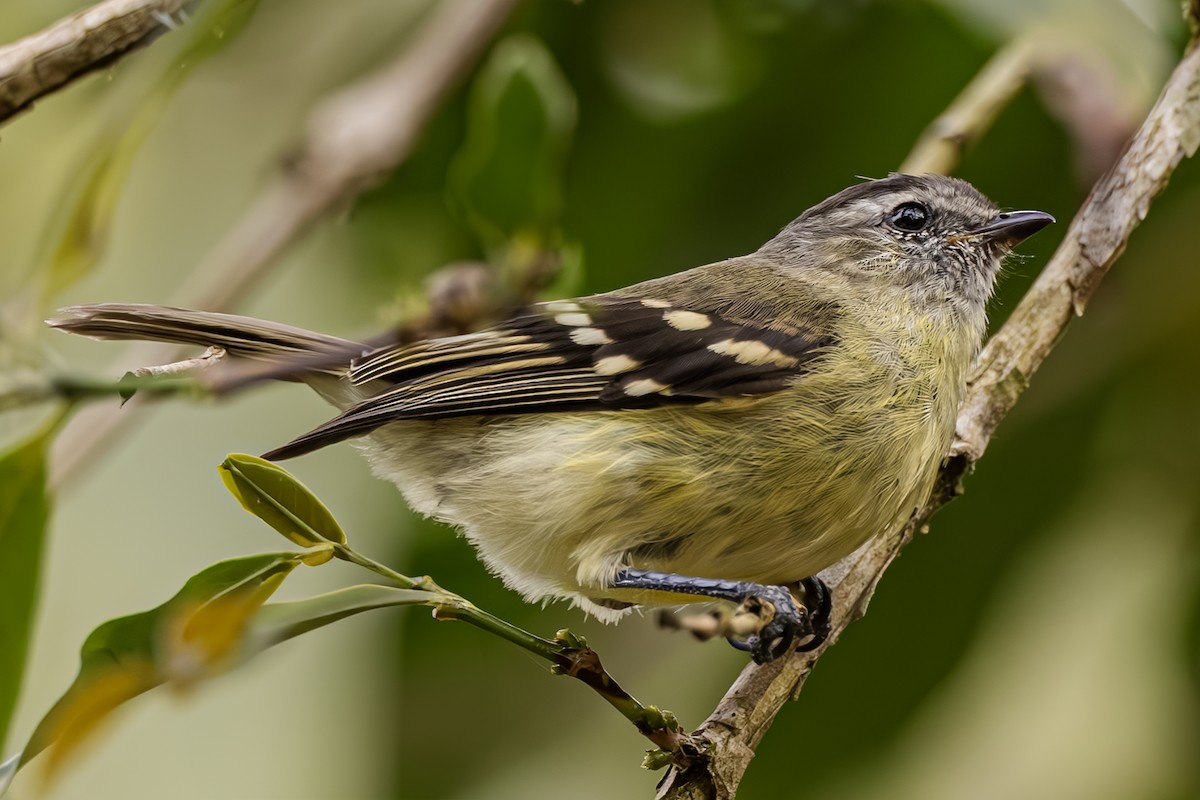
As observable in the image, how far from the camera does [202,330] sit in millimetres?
2469

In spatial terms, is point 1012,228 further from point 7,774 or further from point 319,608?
point 7,774

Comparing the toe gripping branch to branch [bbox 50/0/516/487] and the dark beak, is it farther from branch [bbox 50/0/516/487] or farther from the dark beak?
branch [bbox 50/0/516/487]

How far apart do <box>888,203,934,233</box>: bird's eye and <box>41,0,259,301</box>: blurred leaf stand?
1.70 meters

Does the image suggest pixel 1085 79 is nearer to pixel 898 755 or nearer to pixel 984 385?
pixel 984 385

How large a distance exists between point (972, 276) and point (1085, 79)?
0.56 meters

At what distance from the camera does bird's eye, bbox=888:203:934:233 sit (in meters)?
3.04

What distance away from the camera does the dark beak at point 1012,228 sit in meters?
2.91

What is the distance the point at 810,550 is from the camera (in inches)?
94.1

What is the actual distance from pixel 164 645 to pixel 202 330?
3.89ft

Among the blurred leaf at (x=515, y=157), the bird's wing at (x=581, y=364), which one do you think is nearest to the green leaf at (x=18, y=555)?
the bird's wing at (x=581, y=364)

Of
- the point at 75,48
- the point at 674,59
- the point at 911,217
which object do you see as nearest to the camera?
the point at 75,48

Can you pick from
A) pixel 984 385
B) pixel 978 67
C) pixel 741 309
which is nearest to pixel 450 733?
pixel 741 309

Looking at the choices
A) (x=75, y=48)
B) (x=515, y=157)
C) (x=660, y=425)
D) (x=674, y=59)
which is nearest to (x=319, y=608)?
(x=75, y=48)

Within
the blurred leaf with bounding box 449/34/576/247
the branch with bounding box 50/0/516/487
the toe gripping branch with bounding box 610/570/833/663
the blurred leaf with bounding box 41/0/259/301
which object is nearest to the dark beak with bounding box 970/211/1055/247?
the toe gripping branch with bounding box 610/570/833/663
